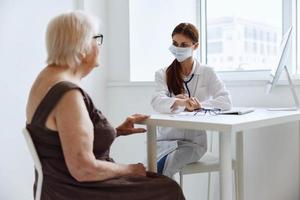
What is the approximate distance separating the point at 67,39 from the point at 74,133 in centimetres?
33

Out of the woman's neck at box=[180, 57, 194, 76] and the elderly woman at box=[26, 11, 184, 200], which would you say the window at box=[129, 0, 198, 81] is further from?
the elderly woman at box=[26, 11, 184, 200]

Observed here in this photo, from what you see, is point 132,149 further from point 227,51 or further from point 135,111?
point 227,51

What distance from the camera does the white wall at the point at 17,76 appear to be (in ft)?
7.88

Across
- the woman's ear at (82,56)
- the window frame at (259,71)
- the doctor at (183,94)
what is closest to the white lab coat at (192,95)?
the doctor at (183,94)

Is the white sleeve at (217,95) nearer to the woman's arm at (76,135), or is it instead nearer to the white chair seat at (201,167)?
the white chair seat at (201,167)

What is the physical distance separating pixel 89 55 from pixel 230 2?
62.6 inches

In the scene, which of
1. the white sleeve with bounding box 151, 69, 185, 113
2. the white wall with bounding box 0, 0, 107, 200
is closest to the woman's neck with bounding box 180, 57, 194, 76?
the white sleeve with bounding box 151, 69, 185, 113

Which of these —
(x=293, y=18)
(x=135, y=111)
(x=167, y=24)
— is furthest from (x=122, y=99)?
(x=293, y=18)

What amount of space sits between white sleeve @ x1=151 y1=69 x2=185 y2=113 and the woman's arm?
58 centimetres

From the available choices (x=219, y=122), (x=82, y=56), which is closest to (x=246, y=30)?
(x=219, y=122)

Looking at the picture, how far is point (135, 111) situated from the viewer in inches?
116

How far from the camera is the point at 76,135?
4.02 ft

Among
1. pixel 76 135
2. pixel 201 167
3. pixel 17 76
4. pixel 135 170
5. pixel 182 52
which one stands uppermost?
pixel 182 52

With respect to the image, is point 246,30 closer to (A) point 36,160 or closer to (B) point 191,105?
(B) point 191,105
